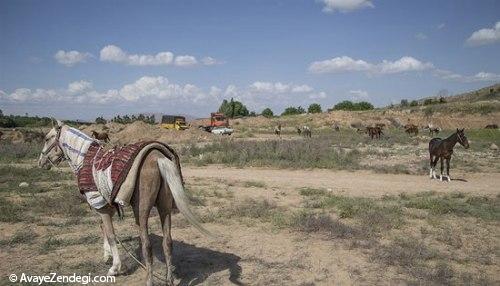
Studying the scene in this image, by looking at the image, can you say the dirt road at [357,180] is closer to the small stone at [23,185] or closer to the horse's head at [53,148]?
the small stone at [23,185]

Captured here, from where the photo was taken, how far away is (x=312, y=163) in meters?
19.7

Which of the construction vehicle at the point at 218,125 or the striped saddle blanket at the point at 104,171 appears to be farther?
the construction vehicle at the point at 218,125

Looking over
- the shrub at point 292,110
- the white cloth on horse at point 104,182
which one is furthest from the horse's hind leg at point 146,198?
the shrub at point 292,110

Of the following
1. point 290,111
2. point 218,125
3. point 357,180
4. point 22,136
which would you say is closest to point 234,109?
point 290,111

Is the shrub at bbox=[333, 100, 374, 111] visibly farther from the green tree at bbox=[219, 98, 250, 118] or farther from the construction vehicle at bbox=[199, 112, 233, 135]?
the construction vehicle at bbox=[199, 112, 233, 135]

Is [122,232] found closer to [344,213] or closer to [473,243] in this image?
[344,213]

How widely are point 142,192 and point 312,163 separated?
48.7 feet

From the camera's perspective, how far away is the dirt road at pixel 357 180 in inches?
546

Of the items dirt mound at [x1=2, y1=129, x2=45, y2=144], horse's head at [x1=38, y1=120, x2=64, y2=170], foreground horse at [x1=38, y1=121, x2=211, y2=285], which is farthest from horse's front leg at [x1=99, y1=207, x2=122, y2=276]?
dirt mound at [x1=2, y1=129, x2=45, y2=144]

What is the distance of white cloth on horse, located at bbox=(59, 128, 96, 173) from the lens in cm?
638

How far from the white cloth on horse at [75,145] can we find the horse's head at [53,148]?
131 millimetres

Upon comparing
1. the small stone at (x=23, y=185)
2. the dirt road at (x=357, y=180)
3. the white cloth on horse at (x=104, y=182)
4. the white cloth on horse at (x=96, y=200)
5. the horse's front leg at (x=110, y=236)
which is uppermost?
the white cloth on horse at (x=104, y=182)

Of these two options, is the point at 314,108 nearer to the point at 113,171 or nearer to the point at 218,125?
the point at 218,125

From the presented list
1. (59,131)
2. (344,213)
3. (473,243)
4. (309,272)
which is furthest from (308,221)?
(59,131)
